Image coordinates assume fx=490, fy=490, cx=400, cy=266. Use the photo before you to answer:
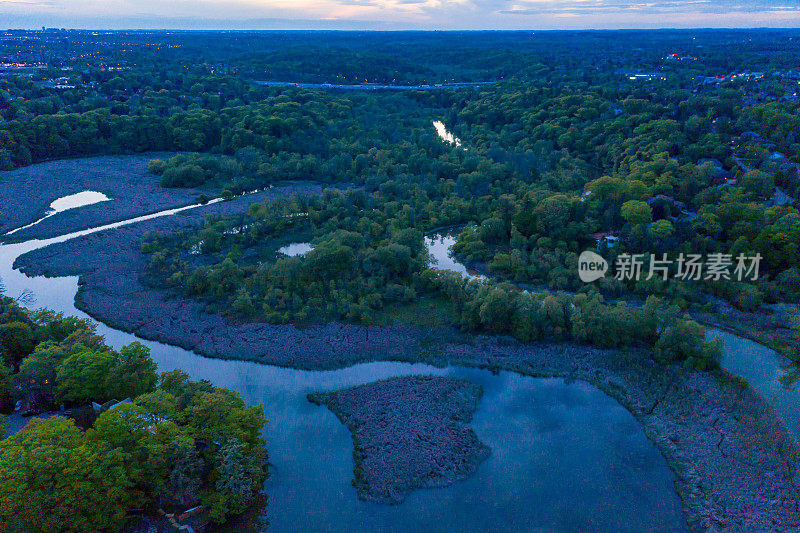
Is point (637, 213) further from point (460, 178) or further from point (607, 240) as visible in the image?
point (460, 178)

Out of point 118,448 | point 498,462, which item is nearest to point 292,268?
point 118,448

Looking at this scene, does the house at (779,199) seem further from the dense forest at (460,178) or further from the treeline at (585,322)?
Result: the treeline at (585,322)

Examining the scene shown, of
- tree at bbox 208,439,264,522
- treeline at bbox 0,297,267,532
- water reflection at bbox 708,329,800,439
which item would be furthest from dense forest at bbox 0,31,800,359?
tree at bbox 208,439,264,522

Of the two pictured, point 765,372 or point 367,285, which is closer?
point 765,372

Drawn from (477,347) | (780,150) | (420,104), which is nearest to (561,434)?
(477,347)

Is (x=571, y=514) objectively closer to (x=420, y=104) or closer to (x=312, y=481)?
(x=312, y=481)

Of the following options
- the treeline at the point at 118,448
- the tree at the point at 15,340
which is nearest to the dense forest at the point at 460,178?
the tree at the point at 15,340
